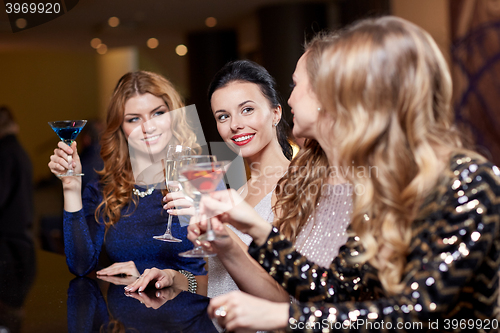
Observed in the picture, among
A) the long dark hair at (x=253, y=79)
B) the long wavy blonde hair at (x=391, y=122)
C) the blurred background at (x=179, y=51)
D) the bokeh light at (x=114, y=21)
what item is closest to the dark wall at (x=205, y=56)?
the blurred background at (x=179, y=51)

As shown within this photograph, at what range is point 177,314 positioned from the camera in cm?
129

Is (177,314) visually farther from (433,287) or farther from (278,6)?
(278,6)

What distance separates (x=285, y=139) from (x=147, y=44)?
207 inches

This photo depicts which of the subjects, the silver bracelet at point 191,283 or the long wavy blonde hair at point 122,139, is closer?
the silver bracelet at point 191,283

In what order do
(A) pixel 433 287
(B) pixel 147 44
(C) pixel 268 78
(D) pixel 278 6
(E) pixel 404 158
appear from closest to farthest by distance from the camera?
1. (A) pixel 433 287
2. (E) pixel 404 158
3. (C) pixel 268 78
4. (D) pixel 278 6
5. (B) pixel 147 44

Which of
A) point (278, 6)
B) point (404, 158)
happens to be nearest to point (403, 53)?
point (404, 158)

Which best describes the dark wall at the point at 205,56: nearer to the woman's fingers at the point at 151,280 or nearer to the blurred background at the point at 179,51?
the blurred background at the point at 179,51

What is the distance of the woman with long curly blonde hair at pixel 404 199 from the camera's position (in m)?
0.96

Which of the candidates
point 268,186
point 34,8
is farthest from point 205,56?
point 268,186

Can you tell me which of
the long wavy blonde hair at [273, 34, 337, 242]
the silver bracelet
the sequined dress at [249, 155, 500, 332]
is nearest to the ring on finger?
the sequined dress at [249, 155, 500, 332]

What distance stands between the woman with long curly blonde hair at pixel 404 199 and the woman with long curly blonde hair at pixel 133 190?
131cm

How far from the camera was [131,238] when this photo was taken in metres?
2.42

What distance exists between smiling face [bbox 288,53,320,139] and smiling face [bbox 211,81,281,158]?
696 mm

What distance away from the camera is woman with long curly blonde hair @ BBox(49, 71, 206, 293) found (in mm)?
2334
